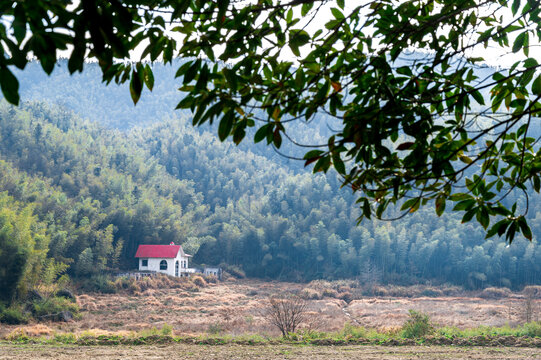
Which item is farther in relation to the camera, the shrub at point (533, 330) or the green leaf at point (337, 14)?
the shrub at point (533, 330)

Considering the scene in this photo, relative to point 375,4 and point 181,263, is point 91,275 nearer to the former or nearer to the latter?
point 181,263

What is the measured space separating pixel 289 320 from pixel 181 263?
2425 centimetres

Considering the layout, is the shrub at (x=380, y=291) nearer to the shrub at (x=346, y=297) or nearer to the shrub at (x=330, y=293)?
the shrub at (x=346, y=297)

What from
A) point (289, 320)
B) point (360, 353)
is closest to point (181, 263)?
point (289, 320)

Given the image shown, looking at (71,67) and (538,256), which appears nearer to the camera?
(71,67)

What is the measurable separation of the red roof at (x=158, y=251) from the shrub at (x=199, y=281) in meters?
2.21

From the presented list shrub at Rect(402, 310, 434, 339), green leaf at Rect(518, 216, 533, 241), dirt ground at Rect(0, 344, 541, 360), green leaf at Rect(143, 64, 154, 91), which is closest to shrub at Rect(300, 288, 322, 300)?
shrub at Rect(402, 310, 434, 339)

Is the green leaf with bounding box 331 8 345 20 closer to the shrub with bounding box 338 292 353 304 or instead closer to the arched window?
the shrub with bounding box 338 292 353 304

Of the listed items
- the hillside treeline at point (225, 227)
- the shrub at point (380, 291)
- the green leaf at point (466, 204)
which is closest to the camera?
the green leaf at point (466, 204)

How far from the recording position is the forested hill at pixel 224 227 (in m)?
34.6

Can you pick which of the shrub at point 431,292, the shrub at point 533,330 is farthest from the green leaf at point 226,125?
the shrub at point 431,292

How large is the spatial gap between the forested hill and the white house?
1951 mm

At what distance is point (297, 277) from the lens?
43.6m

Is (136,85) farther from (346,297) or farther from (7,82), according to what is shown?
(346,297)
